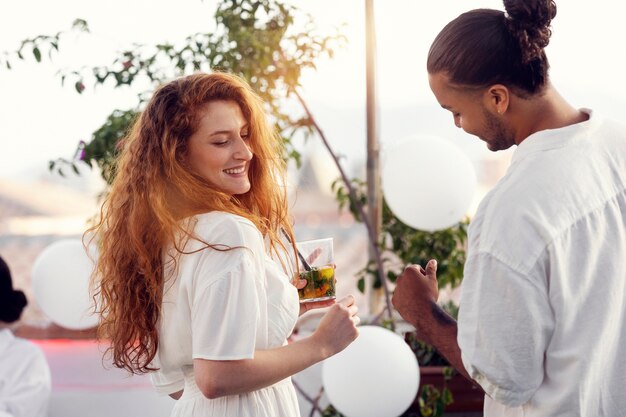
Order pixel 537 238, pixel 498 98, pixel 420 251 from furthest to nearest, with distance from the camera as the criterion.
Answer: pixel 420 251 < pixel 498 98 < pixel 537 238

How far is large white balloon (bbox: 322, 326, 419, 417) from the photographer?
2.37 metres

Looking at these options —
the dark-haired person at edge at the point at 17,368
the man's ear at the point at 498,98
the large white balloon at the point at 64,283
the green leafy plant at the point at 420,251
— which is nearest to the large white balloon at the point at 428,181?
the green leafy plant at the point at 420,251

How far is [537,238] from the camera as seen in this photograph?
1.09 meters

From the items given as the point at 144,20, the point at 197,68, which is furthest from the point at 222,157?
the point at 144,20

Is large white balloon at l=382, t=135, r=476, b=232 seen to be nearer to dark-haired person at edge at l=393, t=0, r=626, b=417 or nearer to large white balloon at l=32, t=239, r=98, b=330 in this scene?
large white balloon at l=32, t=239, r=98, b=330

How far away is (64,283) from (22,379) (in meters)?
0.36

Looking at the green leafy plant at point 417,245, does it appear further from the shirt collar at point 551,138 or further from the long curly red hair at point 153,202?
the shirt collar at point 551,138

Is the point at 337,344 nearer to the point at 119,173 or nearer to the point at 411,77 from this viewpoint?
the point at 119,173

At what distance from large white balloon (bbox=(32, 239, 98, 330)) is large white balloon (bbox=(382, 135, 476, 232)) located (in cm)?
109

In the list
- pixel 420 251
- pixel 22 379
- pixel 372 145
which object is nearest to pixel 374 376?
pixel 420 251

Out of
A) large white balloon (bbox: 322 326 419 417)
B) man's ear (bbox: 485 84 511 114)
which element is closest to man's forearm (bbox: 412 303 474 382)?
man's ear (bbox: 485 84 511 114)

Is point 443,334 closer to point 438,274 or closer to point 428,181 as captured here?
point 428,181

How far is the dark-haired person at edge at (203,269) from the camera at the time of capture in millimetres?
1284

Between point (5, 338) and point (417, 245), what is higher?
point (417, 245)
